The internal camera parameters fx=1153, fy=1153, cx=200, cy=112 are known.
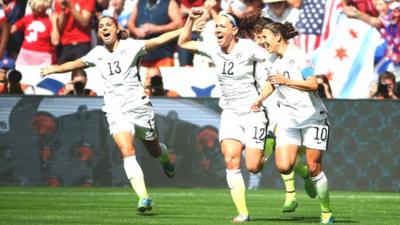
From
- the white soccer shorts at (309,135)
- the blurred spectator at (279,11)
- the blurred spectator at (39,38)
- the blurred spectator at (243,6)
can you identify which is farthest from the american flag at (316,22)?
the white soccer shorts at (309,135)

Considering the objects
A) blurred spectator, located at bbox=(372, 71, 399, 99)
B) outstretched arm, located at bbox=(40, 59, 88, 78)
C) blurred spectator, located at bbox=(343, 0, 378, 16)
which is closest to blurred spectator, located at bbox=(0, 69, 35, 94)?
outstretched arm, located at bbox=(40, 59, 88, 78)

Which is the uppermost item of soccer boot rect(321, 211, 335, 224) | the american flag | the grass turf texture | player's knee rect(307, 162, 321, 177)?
the american flag

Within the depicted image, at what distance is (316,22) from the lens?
68.6 feet

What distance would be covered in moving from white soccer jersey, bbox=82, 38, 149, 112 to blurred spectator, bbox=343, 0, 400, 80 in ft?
21.5

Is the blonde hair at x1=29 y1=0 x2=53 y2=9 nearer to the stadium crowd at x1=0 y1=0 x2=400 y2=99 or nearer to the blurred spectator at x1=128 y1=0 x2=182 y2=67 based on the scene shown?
the stadium crowd at x1=0 y1=0 x2=400 y2=99

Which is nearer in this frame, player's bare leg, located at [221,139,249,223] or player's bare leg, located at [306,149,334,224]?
player's bare leg, located at [306,149,334,224]

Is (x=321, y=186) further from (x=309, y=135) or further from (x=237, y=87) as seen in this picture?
(x=237, y=87)

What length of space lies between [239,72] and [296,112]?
1029mm

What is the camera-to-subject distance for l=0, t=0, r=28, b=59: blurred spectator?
21.9 meters

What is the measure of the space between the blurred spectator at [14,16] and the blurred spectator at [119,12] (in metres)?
1.64

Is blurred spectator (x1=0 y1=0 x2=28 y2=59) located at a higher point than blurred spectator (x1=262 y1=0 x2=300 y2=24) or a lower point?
lower

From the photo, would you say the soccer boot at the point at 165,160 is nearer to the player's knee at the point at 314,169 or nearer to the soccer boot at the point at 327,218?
the player's knee at the point at 314,169

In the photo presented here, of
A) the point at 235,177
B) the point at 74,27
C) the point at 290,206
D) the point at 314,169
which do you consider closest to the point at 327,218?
the point at 314,169

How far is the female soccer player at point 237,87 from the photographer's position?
1391 centimetres
